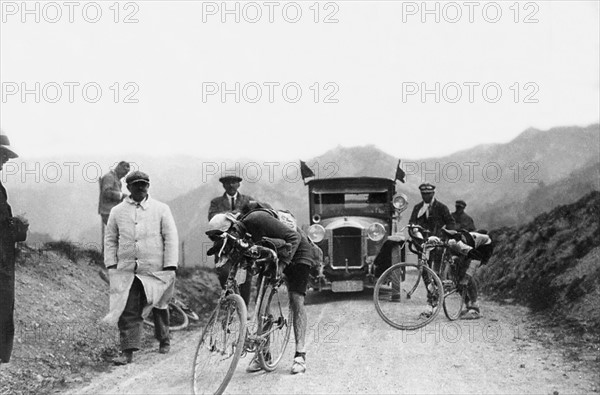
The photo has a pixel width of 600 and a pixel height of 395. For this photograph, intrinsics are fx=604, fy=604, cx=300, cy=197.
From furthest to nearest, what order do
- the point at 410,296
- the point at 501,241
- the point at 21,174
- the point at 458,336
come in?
the point at 501,241 → the point at 410,296 → the point at 458,336 → the point at 21,174

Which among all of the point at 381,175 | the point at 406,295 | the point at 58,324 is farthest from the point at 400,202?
the point at 381,175

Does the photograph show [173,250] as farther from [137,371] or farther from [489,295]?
[489,295]

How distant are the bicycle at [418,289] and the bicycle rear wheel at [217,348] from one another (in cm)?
350

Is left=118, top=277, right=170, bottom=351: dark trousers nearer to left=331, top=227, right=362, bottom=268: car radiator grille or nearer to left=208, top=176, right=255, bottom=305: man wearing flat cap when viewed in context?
left=208, top=176, right=255, bottom=305: man wearing flat cap

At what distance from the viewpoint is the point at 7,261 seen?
17.7 ft

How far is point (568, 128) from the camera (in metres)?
41.8

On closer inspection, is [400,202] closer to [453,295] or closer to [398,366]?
[453,295]

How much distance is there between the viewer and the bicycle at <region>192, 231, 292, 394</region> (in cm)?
434

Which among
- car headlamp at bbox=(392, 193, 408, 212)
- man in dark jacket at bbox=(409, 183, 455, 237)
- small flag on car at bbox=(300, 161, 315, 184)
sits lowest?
man in dark jacket at bbox=(409, 183, 455, 237)

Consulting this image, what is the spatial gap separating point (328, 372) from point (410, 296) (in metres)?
2.70

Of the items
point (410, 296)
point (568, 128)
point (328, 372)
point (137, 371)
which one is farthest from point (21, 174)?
point (568, 128)

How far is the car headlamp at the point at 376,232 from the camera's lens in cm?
1084

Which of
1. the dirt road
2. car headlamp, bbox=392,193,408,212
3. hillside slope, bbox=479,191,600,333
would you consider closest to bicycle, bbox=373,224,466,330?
the dirt road

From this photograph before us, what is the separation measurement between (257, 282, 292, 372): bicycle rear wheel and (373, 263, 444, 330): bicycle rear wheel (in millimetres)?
2463
